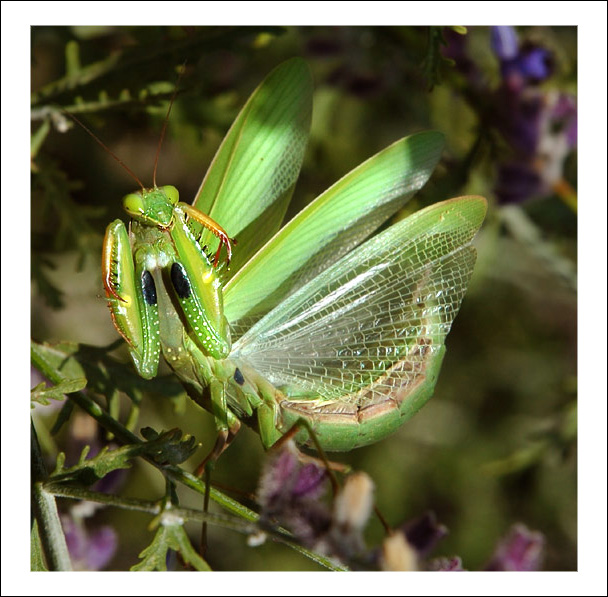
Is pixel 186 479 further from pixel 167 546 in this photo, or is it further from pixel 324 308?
pixel 324 308

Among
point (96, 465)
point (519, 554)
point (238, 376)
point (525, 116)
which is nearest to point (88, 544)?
point (96, 465)

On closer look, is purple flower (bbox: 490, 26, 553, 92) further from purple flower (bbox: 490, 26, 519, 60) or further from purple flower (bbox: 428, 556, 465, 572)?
purple flower (bbox: 428, 556, 465, 572)

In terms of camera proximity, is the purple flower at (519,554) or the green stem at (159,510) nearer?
the green stem at (159,510)

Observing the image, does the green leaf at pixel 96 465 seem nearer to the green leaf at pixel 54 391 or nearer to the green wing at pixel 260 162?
the green leaf at pixel 54 391

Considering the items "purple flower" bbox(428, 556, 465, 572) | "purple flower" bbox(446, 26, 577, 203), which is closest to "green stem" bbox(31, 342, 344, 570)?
"purple flower" bbox(428, 556, 465, 572)

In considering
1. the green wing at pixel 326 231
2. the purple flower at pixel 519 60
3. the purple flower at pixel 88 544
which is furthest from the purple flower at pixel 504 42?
the purple flower at pixel 88 544

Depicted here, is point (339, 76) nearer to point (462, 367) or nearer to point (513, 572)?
point (462, 367)
